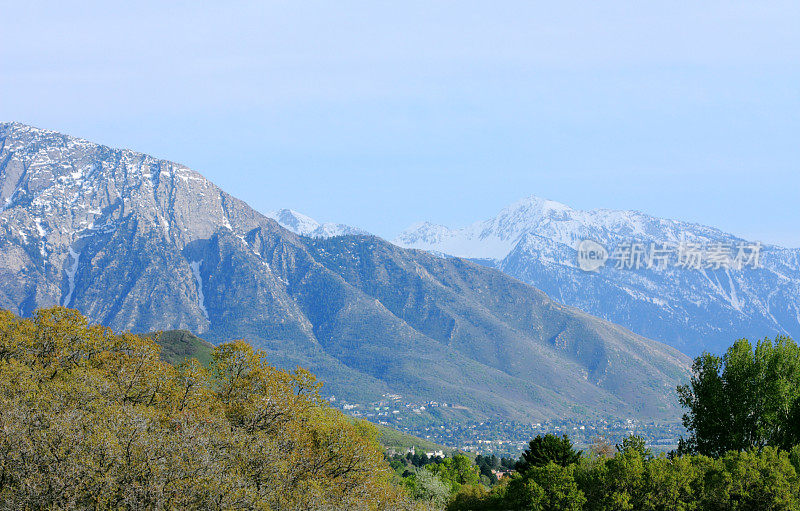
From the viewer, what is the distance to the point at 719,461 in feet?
286

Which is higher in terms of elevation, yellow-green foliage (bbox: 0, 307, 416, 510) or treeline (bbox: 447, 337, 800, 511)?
treeline (bbox: 447, 337, 800, 511)

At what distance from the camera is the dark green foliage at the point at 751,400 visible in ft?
315

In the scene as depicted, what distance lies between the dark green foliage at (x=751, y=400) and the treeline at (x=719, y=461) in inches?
5.2

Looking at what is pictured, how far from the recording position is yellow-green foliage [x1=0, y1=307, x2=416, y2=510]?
5516cm

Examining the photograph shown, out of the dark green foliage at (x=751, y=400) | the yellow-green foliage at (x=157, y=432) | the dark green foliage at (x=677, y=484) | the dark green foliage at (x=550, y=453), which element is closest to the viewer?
the yellow-green foliage at (x=157, y=432)

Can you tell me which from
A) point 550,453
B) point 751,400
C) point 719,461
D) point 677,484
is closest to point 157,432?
point 677,484

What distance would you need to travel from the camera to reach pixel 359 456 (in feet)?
256

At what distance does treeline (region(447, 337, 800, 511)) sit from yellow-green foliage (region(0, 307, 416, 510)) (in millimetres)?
28257

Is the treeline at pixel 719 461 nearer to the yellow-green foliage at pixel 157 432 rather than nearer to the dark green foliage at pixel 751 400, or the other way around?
the dark green foliage at pixel 751 400

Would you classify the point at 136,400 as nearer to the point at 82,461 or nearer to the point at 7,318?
the point at 82,461

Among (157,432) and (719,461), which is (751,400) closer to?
(719,461)

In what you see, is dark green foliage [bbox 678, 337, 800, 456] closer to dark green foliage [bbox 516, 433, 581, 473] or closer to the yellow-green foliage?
dark green foliage [bbox 516, 433, 581, 473]

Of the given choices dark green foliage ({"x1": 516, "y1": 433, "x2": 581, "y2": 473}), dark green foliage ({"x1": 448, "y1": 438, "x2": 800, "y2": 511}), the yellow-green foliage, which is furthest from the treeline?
the yellow-green foliage

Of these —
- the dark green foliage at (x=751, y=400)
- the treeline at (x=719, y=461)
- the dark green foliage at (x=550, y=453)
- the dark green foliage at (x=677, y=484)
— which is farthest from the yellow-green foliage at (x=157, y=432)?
the dark green foliage at (x=751, y=400)
